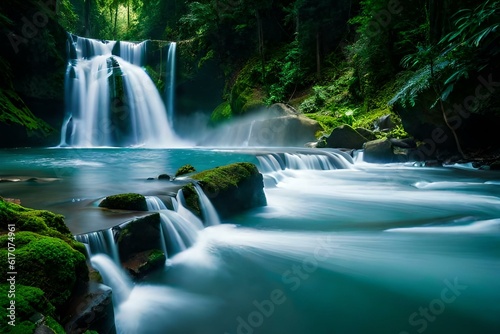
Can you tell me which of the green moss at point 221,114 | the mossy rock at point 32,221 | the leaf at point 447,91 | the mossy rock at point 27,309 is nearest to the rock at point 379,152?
the leaf at point 447,91

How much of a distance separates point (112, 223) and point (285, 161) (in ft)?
25.3

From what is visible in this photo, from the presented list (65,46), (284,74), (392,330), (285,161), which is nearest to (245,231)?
(392,330)

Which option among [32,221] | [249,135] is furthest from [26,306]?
[249,135]

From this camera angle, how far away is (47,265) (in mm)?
2135

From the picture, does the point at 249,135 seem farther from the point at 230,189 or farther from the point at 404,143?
the point at 230,189

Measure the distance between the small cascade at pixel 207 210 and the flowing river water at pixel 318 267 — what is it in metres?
0.19

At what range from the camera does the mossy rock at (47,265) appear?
6.66 feet

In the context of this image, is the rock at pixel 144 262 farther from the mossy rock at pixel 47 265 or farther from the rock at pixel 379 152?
the rock at pixel 379 152

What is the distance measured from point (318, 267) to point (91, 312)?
255cm

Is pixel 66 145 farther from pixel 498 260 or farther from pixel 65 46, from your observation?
pixel 498 260

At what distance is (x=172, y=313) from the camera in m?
2.97

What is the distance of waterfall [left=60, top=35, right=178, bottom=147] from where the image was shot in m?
19.4

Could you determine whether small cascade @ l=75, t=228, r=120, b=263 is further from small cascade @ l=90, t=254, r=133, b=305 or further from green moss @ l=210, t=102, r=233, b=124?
green moss @ l=210, t=102, r=233, b=124

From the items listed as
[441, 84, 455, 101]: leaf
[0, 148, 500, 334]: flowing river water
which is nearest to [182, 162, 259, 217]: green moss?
[0, 148, 500, 334]: flowing river water
